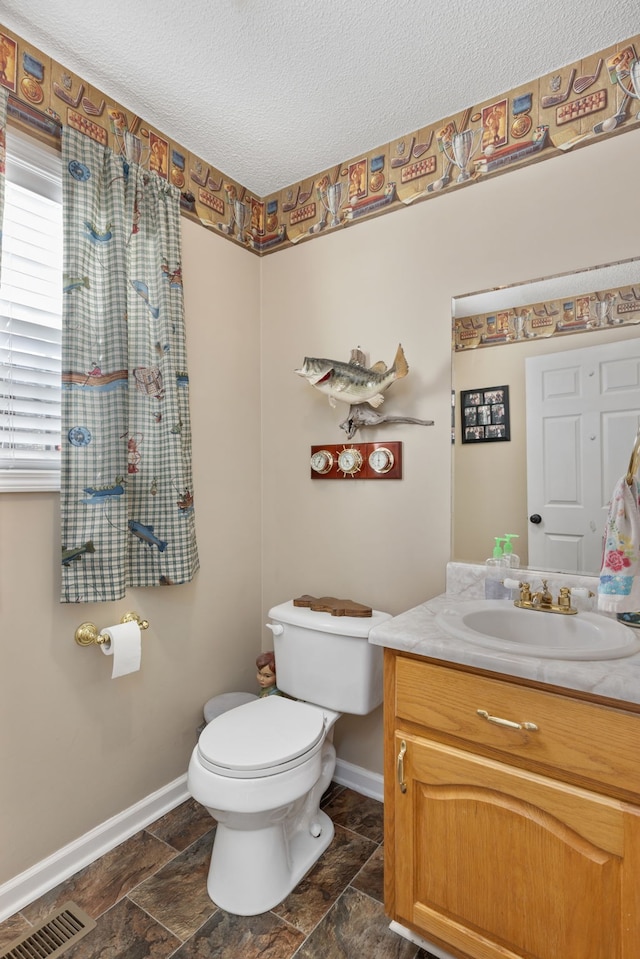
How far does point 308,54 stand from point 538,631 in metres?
1.86

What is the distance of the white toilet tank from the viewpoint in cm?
171

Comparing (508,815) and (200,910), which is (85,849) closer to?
(200,910)

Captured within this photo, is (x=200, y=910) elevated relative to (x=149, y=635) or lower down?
lower down

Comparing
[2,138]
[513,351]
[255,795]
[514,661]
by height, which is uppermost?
[2,138]

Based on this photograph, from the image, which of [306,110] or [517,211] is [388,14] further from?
[517,211]

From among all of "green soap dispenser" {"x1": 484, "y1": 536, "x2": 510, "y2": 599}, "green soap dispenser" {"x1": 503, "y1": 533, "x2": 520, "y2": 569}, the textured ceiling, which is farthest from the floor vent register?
the textured ceiling

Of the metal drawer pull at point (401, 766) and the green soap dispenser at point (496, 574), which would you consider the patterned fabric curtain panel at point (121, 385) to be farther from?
the green soap dispenser at point (496, 574)

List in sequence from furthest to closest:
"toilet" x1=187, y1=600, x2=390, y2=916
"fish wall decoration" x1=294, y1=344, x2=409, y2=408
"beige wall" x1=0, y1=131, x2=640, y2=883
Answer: "fish wall decoration" x1=294, y1=344, x2=409, y2=408
"beige wall" x1=0, y1=131, x2=640, y2=883
"toilet" x1=187, y1=600, x2=390, y2=916

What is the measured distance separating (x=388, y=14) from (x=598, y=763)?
6.37 feet

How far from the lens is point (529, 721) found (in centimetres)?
107

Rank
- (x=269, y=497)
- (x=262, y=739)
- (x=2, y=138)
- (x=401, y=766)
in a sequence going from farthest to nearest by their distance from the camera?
(x=269, y=497) < (x=262, y=739) < (x=2, y=138) < (x=401, y=766)

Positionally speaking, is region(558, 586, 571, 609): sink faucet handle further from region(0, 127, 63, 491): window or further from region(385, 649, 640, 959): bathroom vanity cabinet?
region(0, 127, 63, 491): window

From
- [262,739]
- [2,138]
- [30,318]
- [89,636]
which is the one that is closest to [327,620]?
[262,739]

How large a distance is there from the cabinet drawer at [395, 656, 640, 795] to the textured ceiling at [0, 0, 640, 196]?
1.77 m
